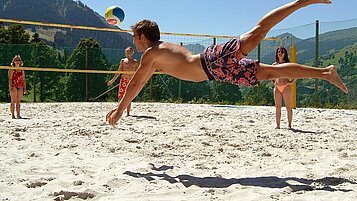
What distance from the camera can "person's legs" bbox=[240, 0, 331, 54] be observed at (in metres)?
3.36

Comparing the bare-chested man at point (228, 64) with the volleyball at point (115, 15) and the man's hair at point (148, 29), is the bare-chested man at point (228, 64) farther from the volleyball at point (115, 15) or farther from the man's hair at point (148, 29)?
the volleyball at point (115, 15)

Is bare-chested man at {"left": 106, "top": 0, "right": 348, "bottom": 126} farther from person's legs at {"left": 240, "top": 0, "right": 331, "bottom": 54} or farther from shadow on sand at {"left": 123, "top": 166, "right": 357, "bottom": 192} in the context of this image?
shadow on sand at {"left": 123, "top": 166, "right": 357, "bottom": 192}

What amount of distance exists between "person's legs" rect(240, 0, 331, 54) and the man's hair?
0.73m

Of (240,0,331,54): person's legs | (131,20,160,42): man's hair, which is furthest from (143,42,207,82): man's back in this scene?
(240,0,331,54): person's legs

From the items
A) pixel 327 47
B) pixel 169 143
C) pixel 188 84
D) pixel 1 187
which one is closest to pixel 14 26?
pixel 188 84

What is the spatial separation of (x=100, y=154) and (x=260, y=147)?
1579 millimetres

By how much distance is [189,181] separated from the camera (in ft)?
10.2

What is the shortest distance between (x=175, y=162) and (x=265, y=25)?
4.44 feet

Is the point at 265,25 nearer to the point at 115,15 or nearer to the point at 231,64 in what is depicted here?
the point at 231,64

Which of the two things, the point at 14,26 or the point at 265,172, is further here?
the point at 14,26

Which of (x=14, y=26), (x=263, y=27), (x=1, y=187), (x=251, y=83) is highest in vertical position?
(x=14, y=26)

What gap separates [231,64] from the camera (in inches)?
134

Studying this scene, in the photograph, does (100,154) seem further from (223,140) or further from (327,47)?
(327,47)

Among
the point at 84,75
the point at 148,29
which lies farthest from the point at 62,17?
the point at 148,29
